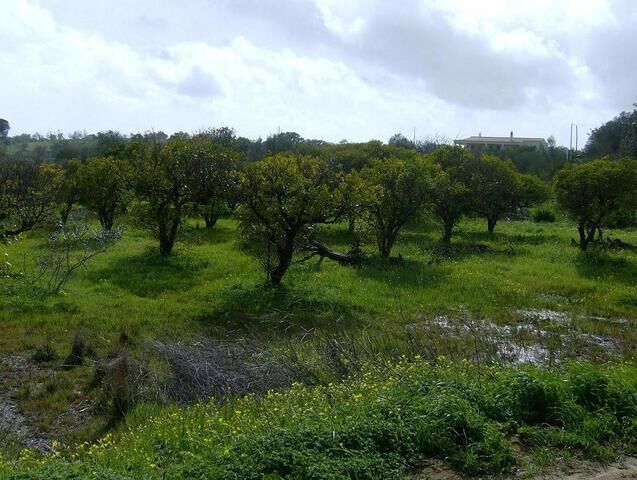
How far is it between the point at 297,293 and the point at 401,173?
8.26m

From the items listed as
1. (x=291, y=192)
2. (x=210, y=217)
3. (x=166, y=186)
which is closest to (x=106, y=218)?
(x=210, y=217)

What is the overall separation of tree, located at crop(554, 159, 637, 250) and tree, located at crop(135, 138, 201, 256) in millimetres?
14185

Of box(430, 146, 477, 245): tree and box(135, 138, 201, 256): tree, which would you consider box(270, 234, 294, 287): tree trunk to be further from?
box(430, 146, 477, 245): tree

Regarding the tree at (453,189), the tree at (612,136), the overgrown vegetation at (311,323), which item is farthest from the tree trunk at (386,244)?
the tree at (612,136)

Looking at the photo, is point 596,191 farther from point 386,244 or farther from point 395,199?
point 386,244

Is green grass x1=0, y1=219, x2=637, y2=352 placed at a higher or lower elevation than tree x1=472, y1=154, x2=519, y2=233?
lower

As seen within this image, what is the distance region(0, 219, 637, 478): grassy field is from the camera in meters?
5.50

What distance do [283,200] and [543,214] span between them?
25.6 meters

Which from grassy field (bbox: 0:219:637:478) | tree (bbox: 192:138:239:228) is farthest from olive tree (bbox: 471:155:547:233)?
tree (bbox: 192:138:239:228)

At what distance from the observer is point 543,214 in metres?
37.5

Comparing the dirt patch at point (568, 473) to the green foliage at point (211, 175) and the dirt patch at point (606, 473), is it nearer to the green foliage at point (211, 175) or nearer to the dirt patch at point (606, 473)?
the dirt patch at point (606, 473)

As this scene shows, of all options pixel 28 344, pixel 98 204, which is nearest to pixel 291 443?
pixel 28 344

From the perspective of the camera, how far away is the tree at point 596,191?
75.0 feet

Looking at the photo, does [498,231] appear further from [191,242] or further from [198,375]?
[198,375]
